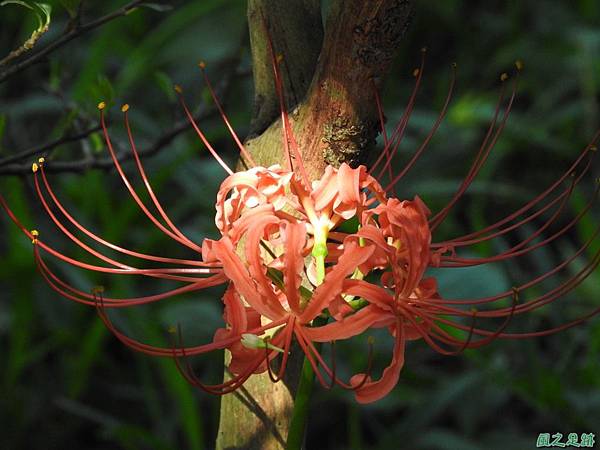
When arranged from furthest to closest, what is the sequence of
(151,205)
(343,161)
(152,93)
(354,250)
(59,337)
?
(152,93) < (151,205) < (59,337) < (343,161) < (354,250)

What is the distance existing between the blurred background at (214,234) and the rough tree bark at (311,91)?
0.99ft

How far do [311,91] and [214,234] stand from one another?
1.15 m

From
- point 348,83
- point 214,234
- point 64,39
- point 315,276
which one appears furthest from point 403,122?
point 214,234

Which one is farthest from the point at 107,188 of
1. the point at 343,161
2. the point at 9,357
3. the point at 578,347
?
the point at 343,161

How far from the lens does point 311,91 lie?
84cm

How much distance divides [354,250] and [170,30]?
1.88m

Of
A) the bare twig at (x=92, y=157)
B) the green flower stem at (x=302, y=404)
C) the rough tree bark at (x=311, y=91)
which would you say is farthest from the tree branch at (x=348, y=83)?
the bare twig at (x=92, y=157)

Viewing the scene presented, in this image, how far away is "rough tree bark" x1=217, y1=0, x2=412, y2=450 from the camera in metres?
0.79

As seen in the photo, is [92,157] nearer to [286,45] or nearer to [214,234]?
[286,45]

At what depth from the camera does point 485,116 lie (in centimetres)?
236

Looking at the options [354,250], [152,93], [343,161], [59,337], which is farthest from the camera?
[152,93]

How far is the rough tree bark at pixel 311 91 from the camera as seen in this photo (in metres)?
0.79

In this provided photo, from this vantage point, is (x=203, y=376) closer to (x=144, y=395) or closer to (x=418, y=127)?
(x=144, y=395)

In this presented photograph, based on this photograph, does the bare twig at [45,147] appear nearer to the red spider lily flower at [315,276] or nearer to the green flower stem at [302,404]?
the red spider lily flower at [315,276]
